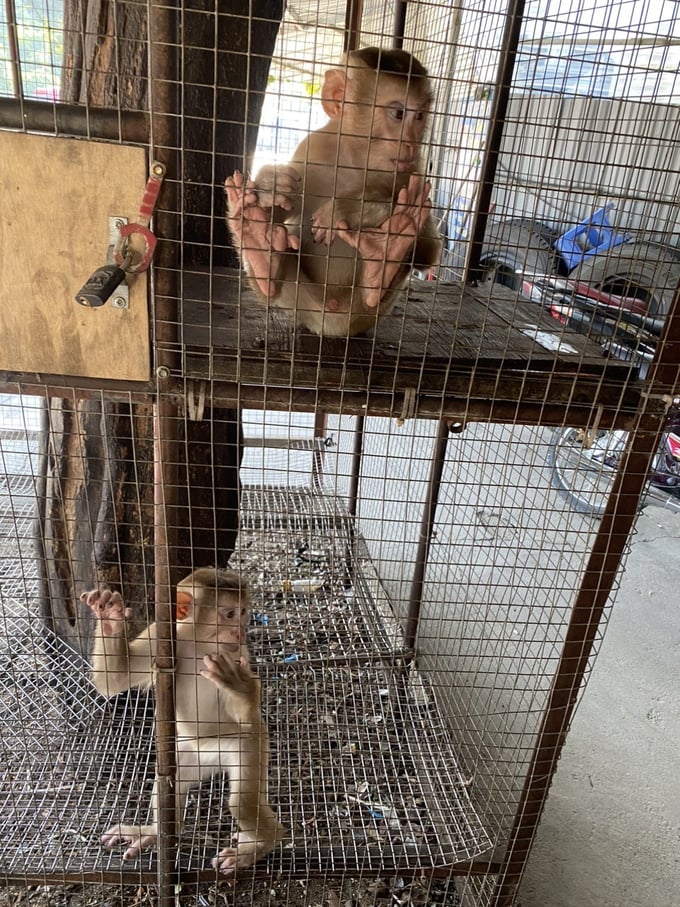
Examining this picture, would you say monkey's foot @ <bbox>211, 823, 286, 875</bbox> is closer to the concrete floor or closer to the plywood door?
the concrete floor

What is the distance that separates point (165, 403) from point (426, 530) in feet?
5.18

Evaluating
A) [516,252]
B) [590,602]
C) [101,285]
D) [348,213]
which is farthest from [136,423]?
[516,252]

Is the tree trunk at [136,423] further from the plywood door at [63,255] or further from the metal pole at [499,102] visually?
the metal pole at [499,102]

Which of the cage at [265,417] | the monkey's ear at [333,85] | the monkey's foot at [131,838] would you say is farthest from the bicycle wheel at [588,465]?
the monkey's foot at [131,838]

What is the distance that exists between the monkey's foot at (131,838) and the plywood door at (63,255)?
1546mm

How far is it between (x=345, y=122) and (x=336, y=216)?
0.62 m

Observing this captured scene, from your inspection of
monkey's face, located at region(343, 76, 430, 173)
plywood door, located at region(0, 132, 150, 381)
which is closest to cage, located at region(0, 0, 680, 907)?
plywood door, located at region(0, 132, 150, 381)

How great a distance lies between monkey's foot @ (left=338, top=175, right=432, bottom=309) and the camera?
1471mm

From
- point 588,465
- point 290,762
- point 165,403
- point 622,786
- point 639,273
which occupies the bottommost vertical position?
point 622,786

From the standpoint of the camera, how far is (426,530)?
9.17 feet

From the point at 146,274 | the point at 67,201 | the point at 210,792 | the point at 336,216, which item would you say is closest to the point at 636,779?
the point at 210,792

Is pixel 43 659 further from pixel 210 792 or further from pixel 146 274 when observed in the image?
pixel 146 274

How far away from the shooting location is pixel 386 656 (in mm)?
3170

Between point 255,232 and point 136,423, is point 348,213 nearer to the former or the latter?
point 255,232
